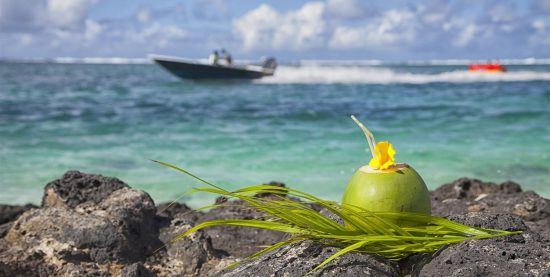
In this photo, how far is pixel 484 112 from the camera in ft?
66.3

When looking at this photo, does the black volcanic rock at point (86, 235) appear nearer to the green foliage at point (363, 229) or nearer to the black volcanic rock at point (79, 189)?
the black volcanic rock at point (79, 189)

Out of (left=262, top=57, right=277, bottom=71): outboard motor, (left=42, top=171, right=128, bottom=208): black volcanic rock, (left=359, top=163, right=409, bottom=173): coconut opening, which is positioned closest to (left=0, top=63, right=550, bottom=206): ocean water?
(left=42, top=171, right=128, bottom=208): black volcanic rock

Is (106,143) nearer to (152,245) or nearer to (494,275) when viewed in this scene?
(152,245)

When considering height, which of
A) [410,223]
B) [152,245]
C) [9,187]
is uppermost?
[410,223]

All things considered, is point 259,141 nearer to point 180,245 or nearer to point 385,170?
point 180,245

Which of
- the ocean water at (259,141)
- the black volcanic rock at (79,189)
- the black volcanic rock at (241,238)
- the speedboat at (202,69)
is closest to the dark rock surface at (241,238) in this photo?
the black volcanic rock at (241,238)

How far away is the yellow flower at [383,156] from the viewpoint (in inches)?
90.9

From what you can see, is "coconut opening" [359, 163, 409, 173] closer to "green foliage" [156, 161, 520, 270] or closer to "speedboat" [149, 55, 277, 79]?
"green foliage" [156, 161, 520, 270]

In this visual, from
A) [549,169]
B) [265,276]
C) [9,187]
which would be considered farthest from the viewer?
[549,169]

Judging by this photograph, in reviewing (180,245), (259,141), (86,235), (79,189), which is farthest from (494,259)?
(259,141)

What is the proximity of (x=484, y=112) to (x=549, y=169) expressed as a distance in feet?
33.8

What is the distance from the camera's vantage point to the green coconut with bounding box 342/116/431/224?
2.27m

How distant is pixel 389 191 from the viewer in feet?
7.43

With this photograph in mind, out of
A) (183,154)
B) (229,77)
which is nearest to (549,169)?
(183,154)
